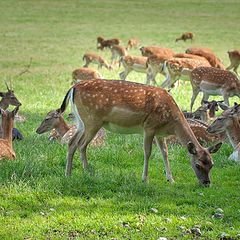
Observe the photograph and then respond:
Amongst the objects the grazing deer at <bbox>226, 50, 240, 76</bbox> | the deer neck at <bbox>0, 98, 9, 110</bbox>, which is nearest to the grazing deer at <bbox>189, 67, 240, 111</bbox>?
the deer neck at <bbox>0, 98, 9, 110</bbox>

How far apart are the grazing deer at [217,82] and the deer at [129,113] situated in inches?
206

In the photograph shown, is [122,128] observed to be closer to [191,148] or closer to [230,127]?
[191,148]

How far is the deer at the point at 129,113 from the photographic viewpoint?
6.96 metres

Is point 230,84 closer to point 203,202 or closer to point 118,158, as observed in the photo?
point 118,158

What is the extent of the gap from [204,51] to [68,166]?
11216 mm

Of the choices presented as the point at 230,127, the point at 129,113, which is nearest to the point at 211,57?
the point at 230,127

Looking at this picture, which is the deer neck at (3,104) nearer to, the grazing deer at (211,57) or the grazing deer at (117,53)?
the grazing deer at (211,57)

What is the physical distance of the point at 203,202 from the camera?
614 centimetres

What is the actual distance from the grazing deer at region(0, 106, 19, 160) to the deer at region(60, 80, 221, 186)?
0.86 meters

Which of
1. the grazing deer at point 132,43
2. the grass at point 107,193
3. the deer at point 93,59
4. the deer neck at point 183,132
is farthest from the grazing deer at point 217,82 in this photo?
the grazing deer at point 132,43

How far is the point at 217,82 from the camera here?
12.5 m

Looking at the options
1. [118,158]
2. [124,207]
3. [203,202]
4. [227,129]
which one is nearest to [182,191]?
[203,202]

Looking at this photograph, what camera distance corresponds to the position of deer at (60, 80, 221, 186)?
22.9 feet

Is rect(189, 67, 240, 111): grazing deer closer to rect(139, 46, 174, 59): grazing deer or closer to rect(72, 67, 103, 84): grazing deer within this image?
rect(72, 67, 103, 84): grazing deer
